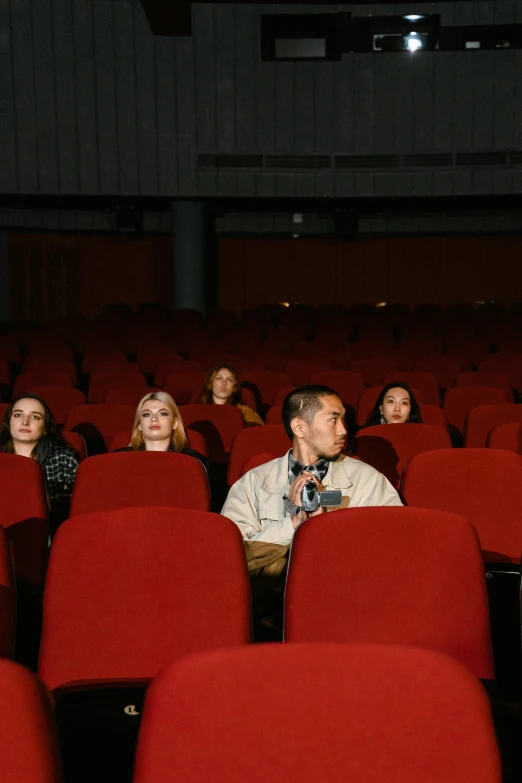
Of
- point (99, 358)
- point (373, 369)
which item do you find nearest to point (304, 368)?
point (373, 369)

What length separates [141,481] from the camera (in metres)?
3.71

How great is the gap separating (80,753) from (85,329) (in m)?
9.45

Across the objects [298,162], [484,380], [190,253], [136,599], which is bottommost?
[136,599]

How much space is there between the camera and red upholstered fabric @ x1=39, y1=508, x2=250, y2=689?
2398 mm

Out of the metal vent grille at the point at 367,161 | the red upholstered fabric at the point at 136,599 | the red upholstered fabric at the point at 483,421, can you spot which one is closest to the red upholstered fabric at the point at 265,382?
the red upholstered fabric at the point at 483,421

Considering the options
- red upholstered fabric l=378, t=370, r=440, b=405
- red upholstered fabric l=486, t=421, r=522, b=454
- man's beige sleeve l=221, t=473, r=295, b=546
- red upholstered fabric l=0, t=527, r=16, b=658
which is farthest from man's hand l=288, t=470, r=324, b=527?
red upholstered fabric l=378, t=370, r=440, b=405

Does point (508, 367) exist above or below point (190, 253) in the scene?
below

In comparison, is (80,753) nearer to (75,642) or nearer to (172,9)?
(75,642)

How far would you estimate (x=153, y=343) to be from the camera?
9547mm

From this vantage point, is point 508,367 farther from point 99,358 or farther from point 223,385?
point 99,358

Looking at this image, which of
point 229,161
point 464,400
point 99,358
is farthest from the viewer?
point 229,161

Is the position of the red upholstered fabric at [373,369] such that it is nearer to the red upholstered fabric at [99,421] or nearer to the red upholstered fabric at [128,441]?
the red upholstered fabric at [99,421]

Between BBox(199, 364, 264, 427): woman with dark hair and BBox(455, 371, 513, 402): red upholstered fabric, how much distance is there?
75.6 inches

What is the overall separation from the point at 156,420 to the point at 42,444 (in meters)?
0.58
